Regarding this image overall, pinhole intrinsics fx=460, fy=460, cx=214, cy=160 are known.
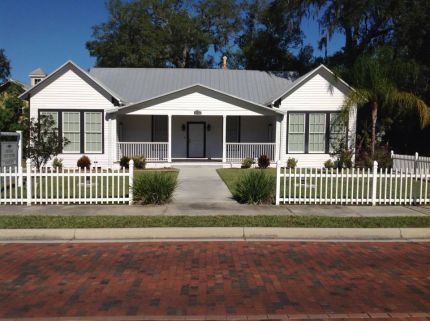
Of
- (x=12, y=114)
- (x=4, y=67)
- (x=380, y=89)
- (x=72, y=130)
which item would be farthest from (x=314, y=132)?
(x=4, y=67)

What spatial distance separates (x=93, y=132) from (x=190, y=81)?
24.0 ft

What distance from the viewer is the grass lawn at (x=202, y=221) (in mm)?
9133

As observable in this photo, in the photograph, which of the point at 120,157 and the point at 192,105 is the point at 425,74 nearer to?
the point at 192,105

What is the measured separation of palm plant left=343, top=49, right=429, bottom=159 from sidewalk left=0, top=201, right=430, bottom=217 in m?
11.3

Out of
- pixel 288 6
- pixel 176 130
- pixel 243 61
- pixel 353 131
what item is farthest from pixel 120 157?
pixel 243 61

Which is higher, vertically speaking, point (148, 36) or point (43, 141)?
point (148, 36)

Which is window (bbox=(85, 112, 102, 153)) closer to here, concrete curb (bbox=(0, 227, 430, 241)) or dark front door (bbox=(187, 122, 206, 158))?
dark front door (bbox=(187, 122, 206, 158))

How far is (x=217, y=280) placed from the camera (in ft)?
19.8

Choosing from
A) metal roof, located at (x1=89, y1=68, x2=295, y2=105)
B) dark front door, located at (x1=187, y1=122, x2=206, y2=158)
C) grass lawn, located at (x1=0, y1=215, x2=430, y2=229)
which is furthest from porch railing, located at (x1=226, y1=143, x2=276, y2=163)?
grass lawn, located at (x1=0, y1=215, x2=430, y2=229)

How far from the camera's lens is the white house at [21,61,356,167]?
23.2 m

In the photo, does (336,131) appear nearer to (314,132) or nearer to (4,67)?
(314,132)

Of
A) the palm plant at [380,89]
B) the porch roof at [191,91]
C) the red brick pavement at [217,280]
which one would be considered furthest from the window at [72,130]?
the red brick pavement at [217,280]

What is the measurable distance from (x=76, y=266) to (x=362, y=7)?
24357 millimetres

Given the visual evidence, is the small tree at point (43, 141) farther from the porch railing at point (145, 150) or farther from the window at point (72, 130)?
the porch railing at point (145, 150)
